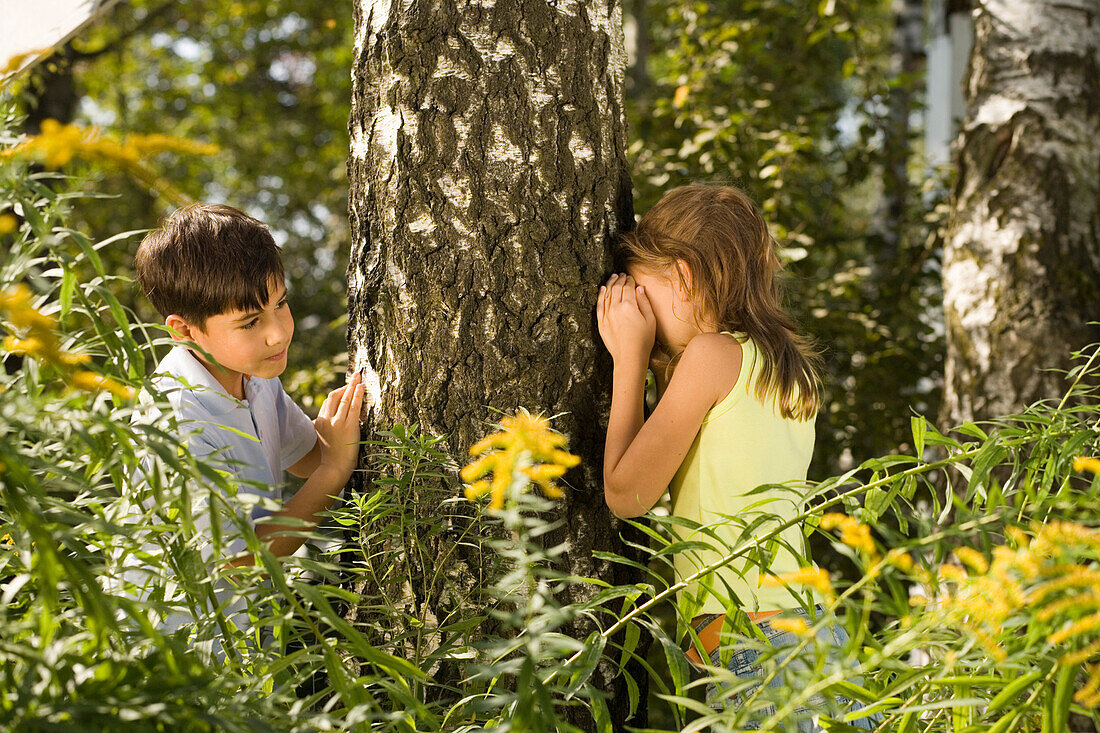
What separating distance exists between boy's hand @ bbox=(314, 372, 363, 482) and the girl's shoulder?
628 millimetres

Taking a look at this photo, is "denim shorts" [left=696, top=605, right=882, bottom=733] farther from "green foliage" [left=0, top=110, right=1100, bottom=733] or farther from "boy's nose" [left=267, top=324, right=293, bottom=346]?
"boy's nose" [left=267, top=324, right=293, bottom=346]

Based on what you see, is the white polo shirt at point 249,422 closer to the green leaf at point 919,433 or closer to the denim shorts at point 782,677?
the denim shorts at point 782,677

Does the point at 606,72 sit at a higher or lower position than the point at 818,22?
lower

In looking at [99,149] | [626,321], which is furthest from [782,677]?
[99,149]

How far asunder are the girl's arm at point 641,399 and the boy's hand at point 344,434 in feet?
1.61

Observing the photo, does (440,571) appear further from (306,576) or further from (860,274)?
(860,274)

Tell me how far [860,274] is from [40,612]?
330cm

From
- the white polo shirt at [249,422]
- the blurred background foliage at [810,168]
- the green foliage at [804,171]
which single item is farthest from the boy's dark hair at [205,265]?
the green foliage at [804,171]

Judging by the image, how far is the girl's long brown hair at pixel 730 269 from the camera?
178 cm

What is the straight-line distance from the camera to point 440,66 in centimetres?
169

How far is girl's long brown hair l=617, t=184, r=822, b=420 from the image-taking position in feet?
5.83

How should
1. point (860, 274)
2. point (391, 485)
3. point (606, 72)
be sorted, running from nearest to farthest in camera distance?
1. point (391, 485)
2. point (606, 72)
3. point (860, 274)

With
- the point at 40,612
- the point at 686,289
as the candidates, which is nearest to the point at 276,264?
the point at 686,289

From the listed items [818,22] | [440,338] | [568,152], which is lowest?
[440,338]
